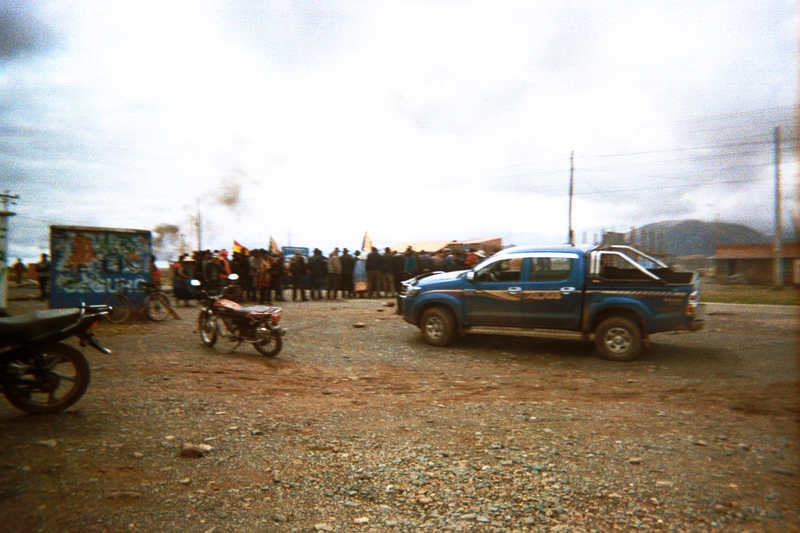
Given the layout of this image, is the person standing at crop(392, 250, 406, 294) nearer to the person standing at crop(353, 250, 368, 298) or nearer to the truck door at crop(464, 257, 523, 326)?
the person standing at crop(353, 250, 368, 298)

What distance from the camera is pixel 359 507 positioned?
3.20m

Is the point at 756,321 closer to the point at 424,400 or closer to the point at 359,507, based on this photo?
the point at 424,400

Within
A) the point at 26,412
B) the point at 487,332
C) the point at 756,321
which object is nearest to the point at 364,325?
the point at 487,332

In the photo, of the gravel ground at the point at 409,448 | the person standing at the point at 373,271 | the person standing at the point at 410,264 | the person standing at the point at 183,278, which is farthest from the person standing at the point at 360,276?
the gravel ground at the point at 409,448

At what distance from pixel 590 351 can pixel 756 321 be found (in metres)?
6.93

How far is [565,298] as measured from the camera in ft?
27.0

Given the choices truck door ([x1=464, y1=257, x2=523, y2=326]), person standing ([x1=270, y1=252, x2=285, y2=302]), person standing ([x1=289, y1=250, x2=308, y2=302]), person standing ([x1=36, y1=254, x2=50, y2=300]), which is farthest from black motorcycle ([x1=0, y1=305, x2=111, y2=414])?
person standing ([x1=36, y1=254, x2=50, y2=300])

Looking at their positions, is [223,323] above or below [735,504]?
above

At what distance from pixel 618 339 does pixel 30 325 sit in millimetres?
7774

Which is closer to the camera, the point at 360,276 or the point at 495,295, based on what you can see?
the point at 495,295

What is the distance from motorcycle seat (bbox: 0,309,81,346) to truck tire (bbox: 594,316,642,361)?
7347 mm

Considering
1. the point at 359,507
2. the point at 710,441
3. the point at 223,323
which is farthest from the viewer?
the point at 223,323

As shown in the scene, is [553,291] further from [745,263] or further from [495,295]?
[745,263]

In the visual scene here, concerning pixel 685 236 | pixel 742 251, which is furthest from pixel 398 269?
pixel 685 236
